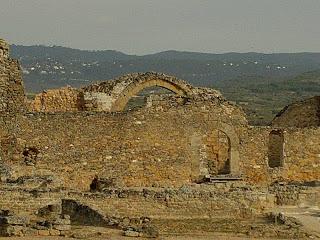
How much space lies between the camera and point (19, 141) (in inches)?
966

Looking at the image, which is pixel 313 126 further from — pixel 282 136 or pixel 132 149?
pixel 132 149

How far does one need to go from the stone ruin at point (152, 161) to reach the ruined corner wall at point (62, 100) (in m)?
0.03

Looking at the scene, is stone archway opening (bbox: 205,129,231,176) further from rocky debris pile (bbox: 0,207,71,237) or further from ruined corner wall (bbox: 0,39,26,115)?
rocky debris pile (bbox: 0,207,71,237)

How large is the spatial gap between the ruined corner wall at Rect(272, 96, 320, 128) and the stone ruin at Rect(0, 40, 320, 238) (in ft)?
0.16

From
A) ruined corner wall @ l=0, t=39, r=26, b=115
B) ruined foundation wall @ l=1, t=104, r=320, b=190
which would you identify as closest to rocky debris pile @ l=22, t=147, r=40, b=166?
ruined foundation wall @ l=1, t=104, r=320, b=190

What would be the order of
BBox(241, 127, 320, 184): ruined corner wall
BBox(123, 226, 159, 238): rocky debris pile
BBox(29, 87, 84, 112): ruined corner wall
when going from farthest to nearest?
BBox(29, 87, 84, 112): ruined corner wall
BBox(241, 127, 320, 184): ruined corner wall
BBox(123, 226, 159, 238): rocky debris pile

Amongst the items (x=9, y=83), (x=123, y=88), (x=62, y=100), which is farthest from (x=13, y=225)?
(x=123, y=88)

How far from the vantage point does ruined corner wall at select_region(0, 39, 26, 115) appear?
25.4 meters

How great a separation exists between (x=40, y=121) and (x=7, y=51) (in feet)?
8.20

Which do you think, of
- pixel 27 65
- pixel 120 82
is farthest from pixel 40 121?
pixel 27 65

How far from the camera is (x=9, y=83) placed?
83.9 feet

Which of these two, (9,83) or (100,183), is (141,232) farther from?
(9,83)

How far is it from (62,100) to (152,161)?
4.13 m

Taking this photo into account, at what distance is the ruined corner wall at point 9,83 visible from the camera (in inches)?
998
